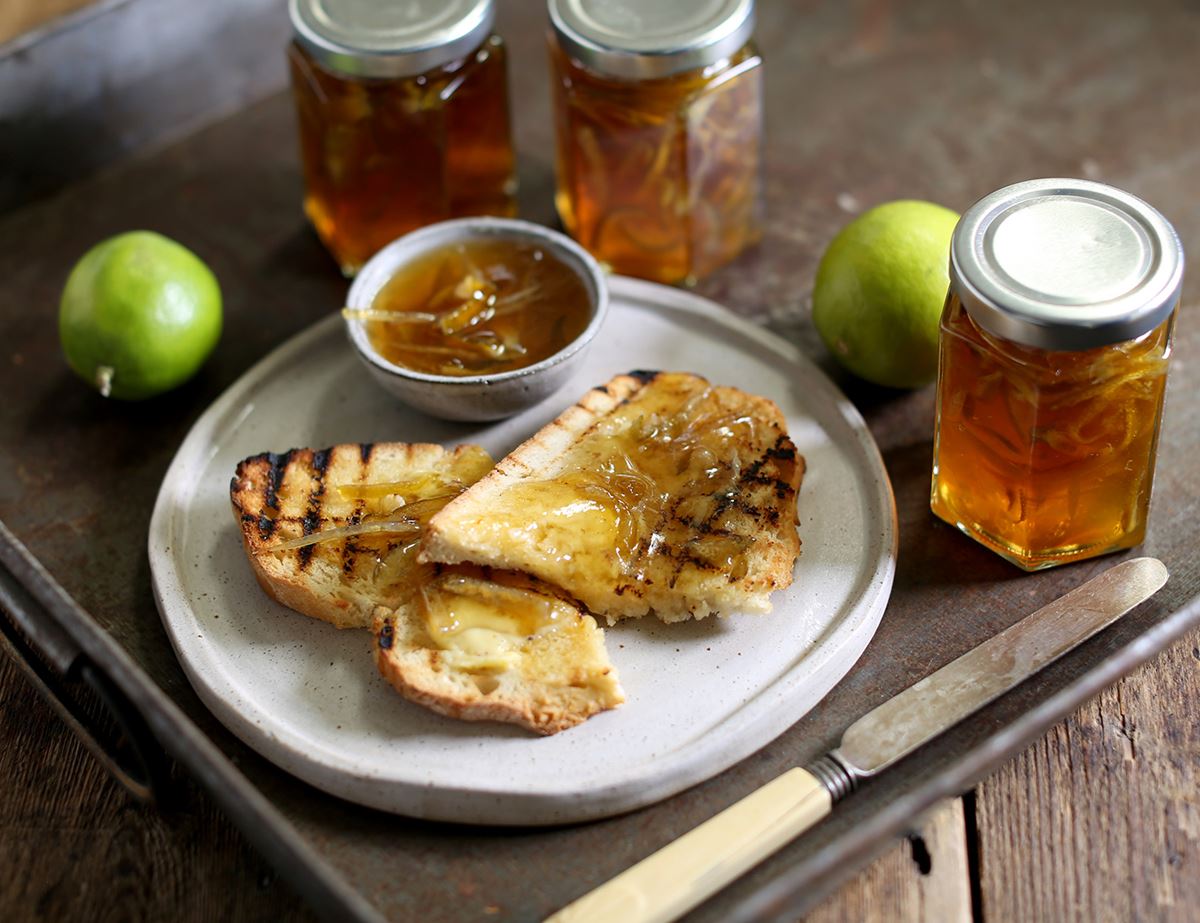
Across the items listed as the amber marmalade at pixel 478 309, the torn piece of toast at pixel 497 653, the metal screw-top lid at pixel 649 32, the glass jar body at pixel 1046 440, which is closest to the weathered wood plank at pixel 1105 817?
the glass jar body at pixel 1046 440

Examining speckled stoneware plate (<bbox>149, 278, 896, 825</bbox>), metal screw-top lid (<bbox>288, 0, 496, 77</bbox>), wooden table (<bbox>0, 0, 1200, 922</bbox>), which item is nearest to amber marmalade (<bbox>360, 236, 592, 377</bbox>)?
speckled stoneware plate (<bbox>149, 278, 896, 825</bbox>)

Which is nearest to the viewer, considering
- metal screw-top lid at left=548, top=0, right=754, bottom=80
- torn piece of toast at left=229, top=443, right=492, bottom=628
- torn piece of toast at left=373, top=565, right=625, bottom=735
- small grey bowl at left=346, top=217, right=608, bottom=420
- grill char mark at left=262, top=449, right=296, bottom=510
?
torn piece of toast at left=373, top=565, right=625, bottom=735

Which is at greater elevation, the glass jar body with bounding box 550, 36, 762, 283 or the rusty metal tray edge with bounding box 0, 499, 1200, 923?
the glass jar body with bounding box 550, 36, 762, 283

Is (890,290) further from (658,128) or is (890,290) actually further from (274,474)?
(274,474)

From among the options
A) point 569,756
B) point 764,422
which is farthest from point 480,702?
point 764,422

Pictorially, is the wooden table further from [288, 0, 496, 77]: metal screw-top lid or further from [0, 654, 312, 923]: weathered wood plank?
[288, 0, 496, 77]: metal screw-top lid

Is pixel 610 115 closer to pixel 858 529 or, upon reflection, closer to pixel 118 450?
pixel 858 529

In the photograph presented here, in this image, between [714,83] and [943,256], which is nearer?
[943,256]

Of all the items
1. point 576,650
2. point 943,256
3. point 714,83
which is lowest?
point 576,650
